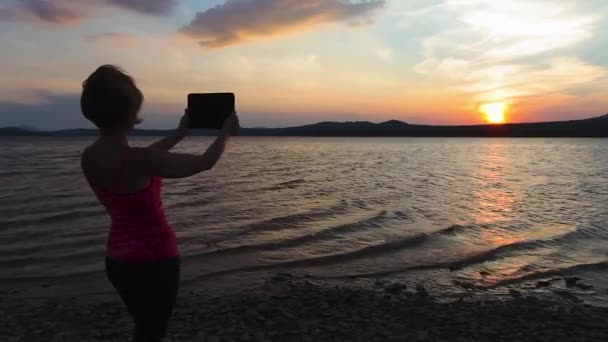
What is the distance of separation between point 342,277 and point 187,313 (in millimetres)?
4048

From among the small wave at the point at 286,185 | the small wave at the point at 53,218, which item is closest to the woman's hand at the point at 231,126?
the small wave at the point at 53,218

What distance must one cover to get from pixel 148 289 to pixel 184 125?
3.92 feet

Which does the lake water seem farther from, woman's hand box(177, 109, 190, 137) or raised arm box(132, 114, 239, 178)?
raised arm box(132, 114, 239, 178)

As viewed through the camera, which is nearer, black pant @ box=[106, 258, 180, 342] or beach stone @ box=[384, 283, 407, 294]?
black pant @ box=[106, 258, 180, 342]

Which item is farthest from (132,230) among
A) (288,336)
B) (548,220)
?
(548,220)

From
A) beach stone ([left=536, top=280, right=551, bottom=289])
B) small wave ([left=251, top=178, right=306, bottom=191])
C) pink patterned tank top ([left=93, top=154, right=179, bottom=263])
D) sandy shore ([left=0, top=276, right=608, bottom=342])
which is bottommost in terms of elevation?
small wave ([left=251, top=178, right=306, bottom=191])

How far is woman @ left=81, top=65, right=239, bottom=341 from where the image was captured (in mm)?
2848

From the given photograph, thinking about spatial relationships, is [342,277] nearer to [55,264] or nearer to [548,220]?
[55,264]

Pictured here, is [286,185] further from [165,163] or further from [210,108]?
[165,163]

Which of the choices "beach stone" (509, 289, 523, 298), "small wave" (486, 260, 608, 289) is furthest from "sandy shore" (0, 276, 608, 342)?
"small wave" (486, 260, 608, 289)

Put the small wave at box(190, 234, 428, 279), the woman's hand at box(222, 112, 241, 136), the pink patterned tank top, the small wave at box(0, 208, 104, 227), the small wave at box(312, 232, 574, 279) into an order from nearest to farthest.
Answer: the pink patterned tank top < the woman's hand at box(222, 112, 241, 136) < the small wave at box(312, 232, 574, 279) < the small wave at box(190, 234, 428, 279) < the small wave at box(0, 208, 104, 227)

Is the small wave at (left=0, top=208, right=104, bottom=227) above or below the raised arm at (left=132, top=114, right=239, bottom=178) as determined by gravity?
below

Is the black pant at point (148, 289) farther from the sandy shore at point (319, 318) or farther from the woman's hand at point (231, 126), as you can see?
the sandy shore at point (319, 318)

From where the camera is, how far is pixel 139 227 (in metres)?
3.07
